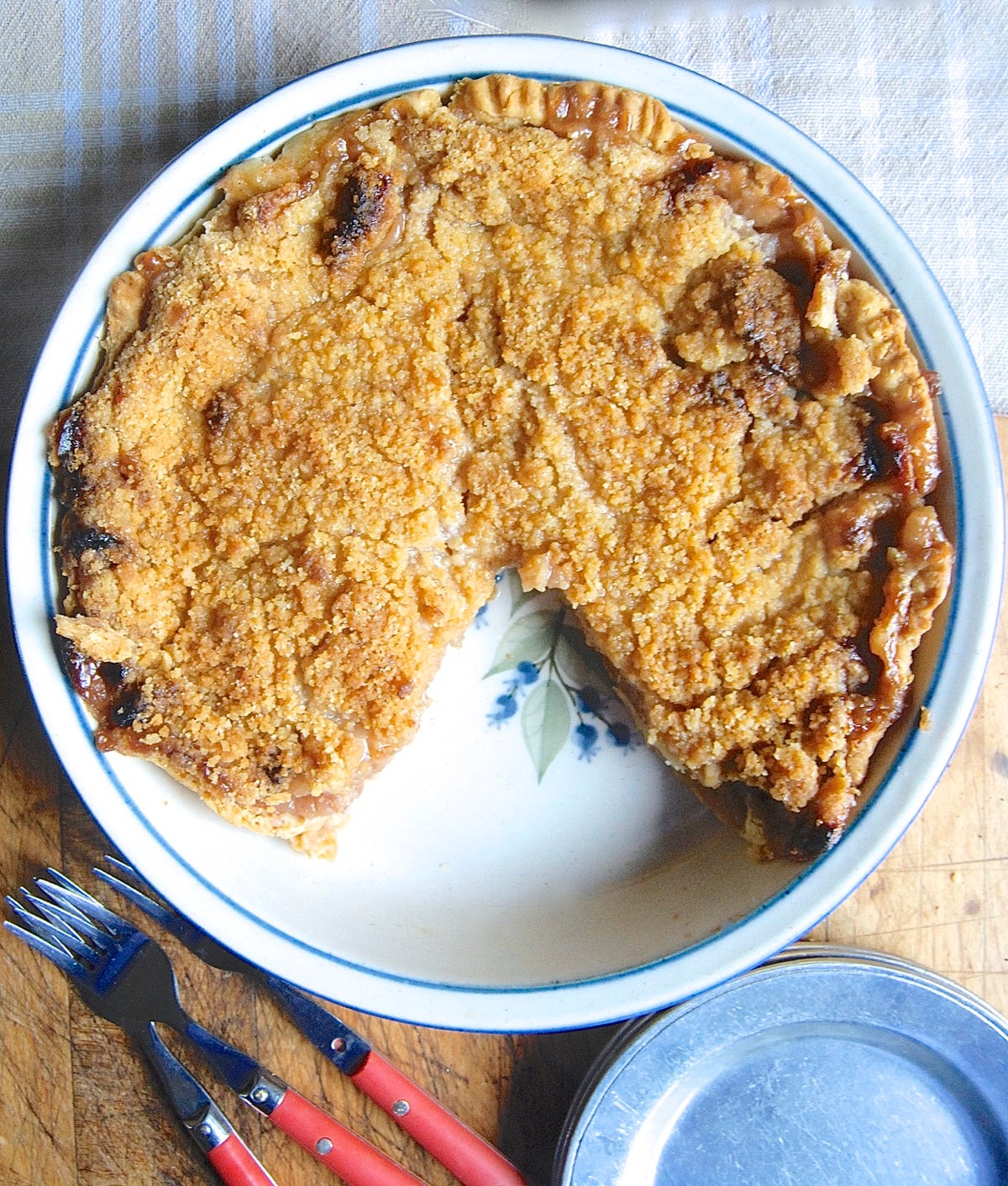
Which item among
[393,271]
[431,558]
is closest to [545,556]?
[431,558]

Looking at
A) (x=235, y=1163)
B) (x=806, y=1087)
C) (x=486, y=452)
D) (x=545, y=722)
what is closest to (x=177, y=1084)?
(x=235, y=1163)

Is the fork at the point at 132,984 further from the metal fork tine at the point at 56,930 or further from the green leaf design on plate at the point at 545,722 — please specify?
the green leaf design on plate at the point at 545,722

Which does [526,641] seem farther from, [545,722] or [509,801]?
[509,801]

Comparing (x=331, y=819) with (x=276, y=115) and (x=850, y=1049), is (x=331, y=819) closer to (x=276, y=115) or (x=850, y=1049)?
(x=850, y=1049)

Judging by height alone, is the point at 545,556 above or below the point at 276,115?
below

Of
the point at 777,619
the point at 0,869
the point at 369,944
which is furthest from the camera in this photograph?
the point at 0,869

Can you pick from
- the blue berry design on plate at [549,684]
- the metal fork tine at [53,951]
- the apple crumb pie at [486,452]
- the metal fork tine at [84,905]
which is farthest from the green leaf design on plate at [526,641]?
the metal fork tine at [53,951]
